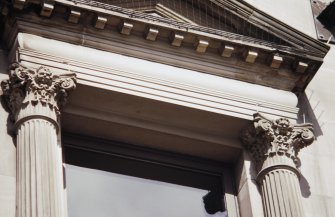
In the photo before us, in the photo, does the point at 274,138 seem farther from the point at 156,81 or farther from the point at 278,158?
the point at 156,81

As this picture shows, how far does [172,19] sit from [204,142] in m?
2.20

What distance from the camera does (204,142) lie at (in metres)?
20.5

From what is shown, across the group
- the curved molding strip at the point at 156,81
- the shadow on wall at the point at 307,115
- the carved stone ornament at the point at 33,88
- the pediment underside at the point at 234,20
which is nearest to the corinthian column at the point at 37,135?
the carved stone ornament at the point at 33,88

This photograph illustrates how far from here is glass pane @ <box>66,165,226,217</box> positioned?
19.2 m

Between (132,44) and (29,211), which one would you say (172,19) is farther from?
(29,211)

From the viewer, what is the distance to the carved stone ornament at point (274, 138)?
65.6ft

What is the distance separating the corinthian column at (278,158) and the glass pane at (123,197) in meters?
0.96

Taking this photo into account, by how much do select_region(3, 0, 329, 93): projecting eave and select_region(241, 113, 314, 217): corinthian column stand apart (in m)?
1.07

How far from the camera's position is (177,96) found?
2009 cm

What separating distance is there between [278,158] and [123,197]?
2472 mm

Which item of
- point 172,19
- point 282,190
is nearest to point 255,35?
point 172,19

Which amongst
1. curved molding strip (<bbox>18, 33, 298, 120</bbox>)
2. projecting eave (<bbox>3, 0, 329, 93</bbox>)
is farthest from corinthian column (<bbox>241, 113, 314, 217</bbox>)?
projecting eave (<bbox>3, 0, 329, 93</bbox>)

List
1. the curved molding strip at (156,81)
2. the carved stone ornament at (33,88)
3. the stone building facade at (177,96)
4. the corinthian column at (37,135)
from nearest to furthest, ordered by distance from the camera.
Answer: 1. the corinthian column at (37,135)
2. the carved stone ornament at (33,88)
3. the stone building facade at (177,96)
4. the curved molding strip at (156,81)

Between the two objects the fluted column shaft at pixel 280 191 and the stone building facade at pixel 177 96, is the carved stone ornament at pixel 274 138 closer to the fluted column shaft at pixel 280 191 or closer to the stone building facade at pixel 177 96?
the stone building facade at pixel 177 96
